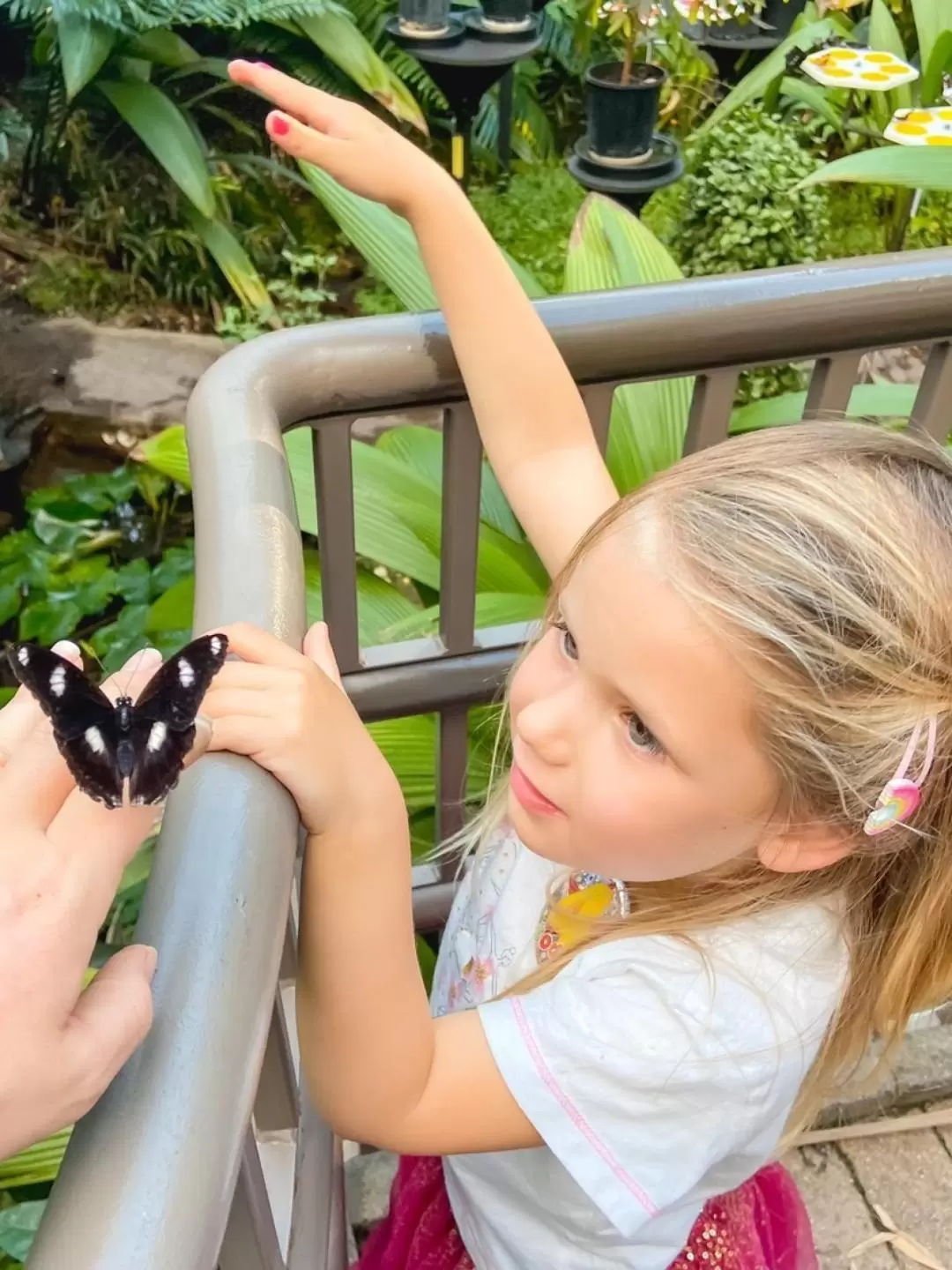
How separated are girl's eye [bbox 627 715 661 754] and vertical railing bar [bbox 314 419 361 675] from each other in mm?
332

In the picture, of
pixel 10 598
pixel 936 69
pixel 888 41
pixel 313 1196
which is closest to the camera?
pixel 313 1196

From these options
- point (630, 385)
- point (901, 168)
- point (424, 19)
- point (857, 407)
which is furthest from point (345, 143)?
point (424, 19)

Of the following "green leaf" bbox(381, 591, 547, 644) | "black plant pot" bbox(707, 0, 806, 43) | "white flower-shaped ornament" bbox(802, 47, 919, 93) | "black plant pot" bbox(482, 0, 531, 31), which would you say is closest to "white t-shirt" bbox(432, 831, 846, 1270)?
"green leaf" bbox(381, 591, 547, 644)

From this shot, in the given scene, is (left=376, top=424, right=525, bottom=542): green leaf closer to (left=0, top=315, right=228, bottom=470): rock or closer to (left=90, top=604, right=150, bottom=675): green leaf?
(left=90, top=604, right=150, bottom=675): green leaf

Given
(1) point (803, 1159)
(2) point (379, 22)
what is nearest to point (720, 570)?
(1) point (803, 1159)

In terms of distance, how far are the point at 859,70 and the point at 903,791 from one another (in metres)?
2.20

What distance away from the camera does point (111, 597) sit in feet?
7.52

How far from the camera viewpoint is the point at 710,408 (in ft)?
3.37

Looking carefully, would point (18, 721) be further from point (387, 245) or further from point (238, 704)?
point (387, 245)

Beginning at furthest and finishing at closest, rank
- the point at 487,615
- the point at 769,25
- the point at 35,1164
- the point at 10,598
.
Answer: the point at 769,25
the point at 10,598
the point at 487,615
the point at 35,1164

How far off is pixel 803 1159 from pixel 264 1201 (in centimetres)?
112

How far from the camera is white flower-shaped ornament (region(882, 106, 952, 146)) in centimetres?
213

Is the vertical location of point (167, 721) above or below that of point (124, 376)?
above

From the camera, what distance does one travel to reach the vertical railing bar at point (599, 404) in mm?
986
